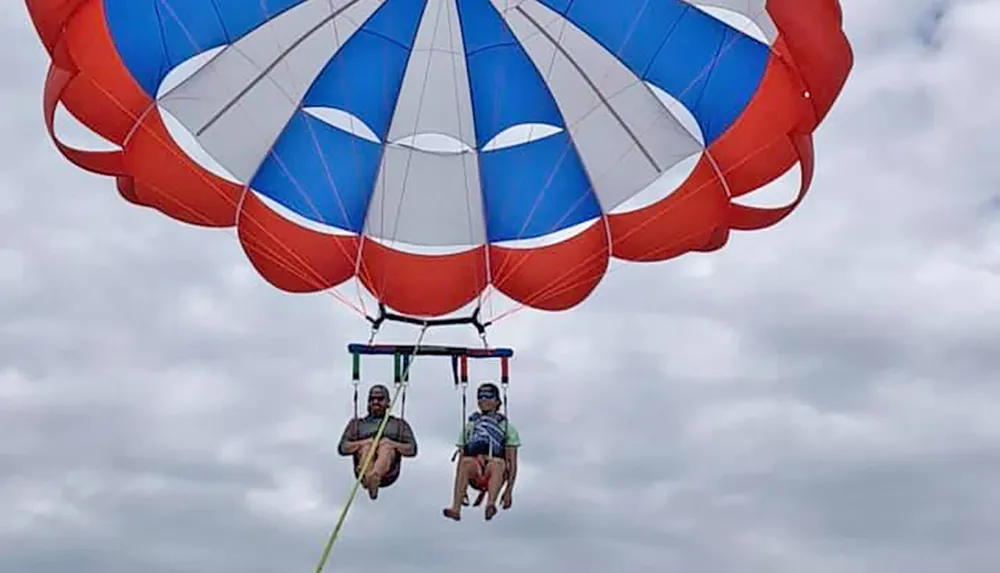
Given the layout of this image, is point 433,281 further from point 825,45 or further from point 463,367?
point 825,45

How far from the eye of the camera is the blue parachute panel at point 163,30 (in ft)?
34.1

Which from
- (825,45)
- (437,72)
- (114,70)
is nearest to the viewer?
(825,45)

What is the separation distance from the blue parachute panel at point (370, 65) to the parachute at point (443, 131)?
11 millimetres

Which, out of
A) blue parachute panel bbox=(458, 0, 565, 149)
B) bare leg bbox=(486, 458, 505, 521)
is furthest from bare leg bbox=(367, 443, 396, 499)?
blue parachute panel bbox=(458, 0, 565, 149)

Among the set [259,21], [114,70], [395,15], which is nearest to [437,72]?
[395,15]

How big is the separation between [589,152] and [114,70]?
2980 mm

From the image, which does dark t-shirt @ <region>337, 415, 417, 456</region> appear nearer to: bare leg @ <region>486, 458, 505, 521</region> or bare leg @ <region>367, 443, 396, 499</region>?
bare leg @ <region>367, 443, 396, 499</region>

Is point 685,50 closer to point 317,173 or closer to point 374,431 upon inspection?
point 317,173

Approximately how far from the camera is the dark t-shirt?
10.1 meters

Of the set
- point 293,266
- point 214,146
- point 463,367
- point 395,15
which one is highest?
point 395,15

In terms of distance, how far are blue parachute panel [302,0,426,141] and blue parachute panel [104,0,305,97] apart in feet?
2.29

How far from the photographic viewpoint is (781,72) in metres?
10.5

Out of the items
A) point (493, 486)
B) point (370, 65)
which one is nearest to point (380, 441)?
point (493, 486)

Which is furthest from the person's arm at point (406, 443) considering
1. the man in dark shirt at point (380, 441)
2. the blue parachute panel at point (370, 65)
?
the blue parachute panel at point (370, 65)
